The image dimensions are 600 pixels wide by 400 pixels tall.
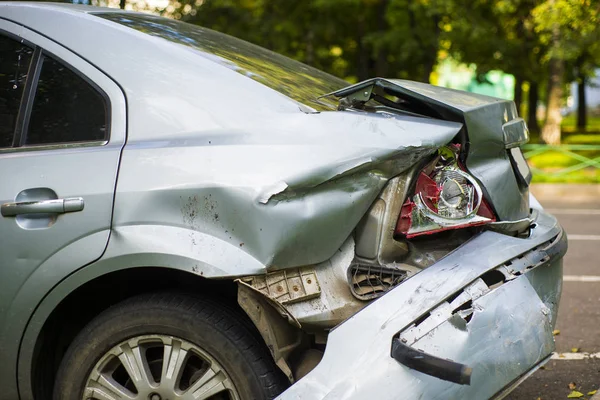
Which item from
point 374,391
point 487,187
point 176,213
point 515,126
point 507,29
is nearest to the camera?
point 374,391

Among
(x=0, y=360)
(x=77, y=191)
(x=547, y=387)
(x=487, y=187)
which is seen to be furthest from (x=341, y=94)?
(x=547, y=387)

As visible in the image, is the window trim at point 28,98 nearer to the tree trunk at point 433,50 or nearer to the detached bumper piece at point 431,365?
the detached bumper piece at point 431,365

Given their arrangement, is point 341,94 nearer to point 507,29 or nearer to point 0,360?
point 0,360

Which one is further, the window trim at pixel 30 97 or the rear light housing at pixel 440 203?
the window trim at pixel 30 97

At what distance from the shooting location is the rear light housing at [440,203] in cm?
260

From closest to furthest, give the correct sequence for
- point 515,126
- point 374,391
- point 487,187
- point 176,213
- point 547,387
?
1. point 374,391
2. point 176,213
3. point 487,187
4. point 515,126
5. point 547,387

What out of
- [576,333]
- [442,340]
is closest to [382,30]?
[576,333]

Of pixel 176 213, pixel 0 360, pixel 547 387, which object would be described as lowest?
pixel 547 387

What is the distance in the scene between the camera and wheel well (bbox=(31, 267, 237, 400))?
2.71 m

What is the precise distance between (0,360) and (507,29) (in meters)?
21.2

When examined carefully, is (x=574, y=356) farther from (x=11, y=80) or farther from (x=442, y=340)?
(x=11, y=80)

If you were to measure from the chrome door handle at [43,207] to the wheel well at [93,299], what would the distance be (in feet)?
0.86

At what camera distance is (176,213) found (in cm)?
251

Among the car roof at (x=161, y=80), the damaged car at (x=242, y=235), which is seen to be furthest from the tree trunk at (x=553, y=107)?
the car roof at (x=161, y=80)
